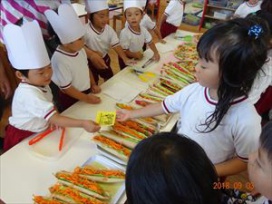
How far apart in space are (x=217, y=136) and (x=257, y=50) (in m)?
0.35

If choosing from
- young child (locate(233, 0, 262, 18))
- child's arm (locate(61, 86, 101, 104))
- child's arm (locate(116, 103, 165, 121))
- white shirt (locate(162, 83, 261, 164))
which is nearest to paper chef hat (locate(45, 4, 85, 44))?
child's arm (locate(61, 86, 101, 104))

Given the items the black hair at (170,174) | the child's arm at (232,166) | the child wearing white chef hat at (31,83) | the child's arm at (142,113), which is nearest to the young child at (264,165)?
the black hair at (170,174)

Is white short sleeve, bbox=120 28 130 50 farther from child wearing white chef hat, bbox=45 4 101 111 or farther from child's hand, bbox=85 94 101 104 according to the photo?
child's hand, bbox=85 94 101 104

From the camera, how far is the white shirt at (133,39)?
6.57ft

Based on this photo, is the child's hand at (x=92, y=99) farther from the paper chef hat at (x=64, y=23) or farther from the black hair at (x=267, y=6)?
the black hair at (x=267, y=6)

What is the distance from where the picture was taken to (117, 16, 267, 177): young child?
727 mm

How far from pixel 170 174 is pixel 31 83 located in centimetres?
85

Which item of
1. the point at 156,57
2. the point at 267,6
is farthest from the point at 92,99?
the point at 267,6

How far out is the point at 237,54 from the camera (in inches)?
28.3

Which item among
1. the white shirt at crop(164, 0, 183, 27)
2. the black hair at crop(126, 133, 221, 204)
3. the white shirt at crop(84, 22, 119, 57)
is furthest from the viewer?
the white shirt at crop(164, 0, 183, 27)

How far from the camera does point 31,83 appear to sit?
1.07m

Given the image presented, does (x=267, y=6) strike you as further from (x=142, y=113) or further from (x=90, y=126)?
(x=90, y=126)

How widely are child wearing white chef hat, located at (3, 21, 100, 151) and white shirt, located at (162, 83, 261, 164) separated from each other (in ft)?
1.31

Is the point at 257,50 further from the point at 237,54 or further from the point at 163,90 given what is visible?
the point at 163,90
